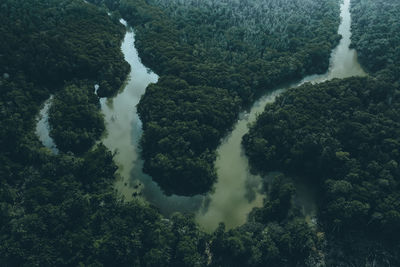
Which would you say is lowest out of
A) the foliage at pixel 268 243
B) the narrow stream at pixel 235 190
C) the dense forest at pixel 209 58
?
the foliage at pixel 268 243

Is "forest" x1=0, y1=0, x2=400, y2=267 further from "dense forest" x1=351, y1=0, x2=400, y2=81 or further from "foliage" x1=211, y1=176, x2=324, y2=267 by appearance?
"dense forest" x1=351, y1=0, x2=400, y2=81

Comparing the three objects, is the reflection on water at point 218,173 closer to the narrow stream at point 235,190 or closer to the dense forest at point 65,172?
the narrow stream at point 235,190

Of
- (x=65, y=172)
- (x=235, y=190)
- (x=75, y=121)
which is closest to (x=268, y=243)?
(x=235, y=190)

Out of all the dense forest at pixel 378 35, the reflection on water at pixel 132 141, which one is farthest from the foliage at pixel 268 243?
the dense forest at pixel 378 35

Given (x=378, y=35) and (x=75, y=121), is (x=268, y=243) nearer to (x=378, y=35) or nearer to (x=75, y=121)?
(x=75, y=121)

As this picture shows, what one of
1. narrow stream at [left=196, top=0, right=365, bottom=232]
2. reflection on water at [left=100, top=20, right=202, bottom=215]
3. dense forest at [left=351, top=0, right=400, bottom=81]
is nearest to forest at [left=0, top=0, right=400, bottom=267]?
dense forest at [left=351, top=0, right=400, bottom=81]

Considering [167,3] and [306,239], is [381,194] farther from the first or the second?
[167,3]
